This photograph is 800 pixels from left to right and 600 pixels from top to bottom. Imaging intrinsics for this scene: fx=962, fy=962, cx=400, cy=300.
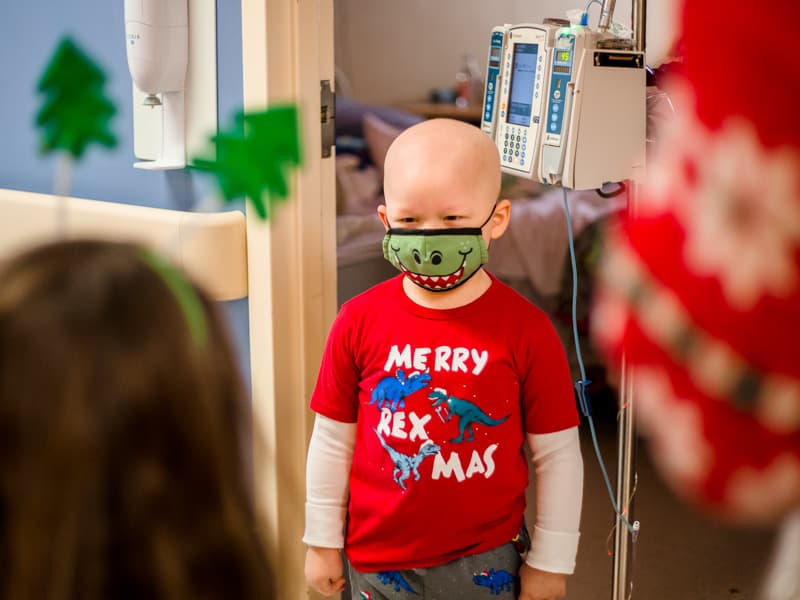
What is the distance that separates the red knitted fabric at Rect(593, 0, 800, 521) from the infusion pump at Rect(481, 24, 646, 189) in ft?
3.31

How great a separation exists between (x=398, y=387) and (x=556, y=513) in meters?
0.30

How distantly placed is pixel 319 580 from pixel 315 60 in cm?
88

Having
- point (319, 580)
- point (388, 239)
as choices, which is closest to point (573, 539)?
point (319, 580)

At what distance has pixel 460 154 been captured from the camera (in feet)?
4.59

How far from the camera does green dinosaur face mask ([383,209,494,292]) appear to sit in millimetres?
1365

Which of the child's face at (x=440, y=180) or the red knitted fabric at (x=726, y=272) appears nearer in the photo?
the red knitted fabric at (x=726, y=272)

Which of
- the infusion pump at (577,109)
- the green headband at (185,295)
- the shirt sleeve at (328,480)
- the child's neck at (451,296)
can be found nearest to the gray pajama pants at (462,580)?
the shirt sleeve at (328,480)

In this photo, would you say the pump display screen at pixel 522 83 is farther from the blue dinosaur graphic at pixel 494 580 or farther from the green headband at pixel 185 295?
the green headband at pixel 185 295

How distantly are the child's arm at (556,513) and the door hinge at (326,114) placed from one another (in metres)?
0.67

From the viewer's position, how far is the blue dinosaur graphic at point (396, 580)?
4.72 ft

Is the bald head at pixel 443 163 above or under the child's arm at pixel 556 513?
above

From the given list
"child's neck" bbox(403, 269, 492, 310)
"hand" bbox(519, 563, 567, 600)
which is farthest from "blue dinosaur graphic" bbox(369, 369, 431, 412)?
"hand" bbox(519, 563, 567, 600)

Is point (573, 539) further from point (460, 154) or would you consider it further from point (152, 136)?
point (152, 136)

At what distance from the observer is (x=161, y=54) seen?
172 centimetres
